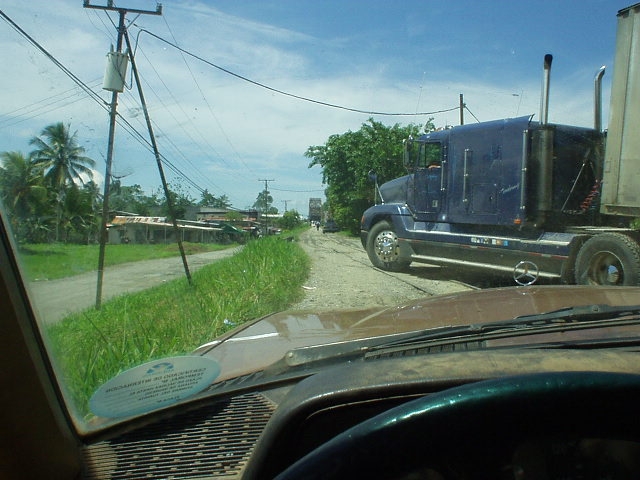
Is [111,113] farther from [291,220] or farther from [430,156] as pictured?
[291,220]

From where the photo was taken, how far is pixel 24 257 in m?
2.04

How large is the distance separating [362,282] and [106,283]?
369 cm

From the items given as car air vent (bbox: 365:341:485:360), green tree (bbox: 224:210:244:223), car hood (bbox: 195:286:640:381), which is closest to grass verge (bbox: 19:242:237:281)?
car hood (bbox: 195:286:640:381)

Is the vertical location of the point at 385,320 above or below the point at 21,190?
below

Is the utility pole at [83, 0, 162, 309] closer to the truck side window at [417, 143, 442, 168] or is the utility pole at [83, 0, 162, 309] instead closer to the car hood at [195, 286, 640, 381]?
A: the car hood at [195, 286, 640, 381]

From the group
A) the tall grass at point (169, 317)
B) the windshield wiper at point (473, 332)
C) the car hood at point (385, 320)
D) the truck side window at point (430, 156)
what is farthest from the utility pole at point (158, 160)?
the truck side window at point (430, 156)

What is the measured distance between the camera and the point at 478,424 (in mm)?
851

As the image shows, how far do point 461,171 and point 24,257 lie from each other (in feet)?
27.1

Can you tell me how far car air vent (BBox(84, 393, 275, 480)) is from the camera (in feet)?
5.79

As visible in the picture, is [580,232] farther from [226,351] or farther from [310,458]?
[310,458]

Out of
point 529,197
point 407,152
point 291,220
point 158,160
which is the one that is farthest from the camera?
point 291,220

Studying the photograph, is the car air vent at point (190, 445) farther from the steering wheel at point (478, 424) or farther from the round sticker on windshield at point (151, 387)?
the steering wheel at point (478, 424)

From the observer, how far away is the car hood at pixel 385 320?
8.27ft

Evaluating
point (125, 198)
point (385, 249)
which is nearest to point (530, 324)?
point (125, 198)
